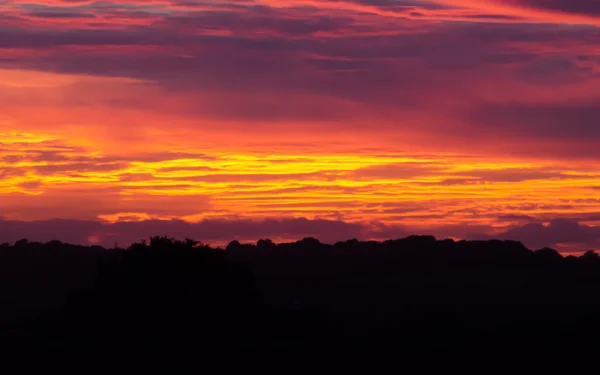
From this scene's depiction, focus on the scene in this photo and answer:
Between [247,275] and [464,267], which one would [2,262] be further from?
[247,275]

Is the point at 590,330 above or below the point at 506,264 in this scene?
below

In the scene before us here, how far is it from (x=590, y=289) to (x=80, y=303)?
63341mm

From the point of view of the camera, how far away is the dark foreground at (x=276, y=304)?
58156 mm

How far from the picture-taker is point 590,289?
110m

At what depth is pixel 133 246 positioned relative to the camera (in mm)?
66438

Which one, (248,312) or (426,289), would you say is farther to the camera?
(426,289)

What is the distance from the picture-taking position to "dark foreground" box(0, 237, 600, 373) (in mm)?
58156

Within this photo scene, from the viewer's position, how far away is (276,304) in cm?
8475

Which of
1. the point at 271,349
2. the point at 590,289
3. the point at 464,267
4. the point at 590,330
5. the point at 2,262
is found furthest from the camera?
the point at 464,267

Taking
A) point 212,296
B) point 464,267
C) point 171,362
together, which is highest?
point 464,267

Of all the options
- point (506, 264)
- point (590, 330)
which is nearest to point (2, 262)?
point (506, 264)

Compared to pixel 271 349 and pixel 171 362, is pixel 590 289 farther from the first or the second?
pixel 171 362

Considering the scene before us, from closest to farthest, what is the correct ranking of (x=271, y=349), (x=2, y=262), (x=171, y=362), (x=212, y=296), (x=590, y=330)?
1. (x=171, y=362)
2. (x=271, y=349)
3. (x=212, y=296)
4. (x=590, y=330)
5. (x=2, y=262)

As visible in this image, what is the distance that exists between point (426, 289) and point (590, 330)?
40.5 metres
